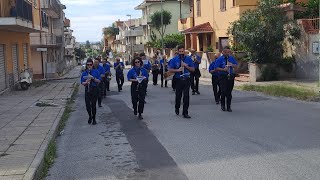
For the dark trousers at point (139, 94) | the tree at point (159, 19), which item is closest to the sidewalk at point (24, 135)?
the dark trousers at point (139, 94)

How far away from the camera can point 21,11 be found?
22.4 meters

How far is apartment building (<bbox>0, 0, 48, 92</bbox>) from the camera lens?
20609 mm

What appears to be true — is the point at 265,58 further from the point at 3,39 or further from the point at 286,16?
the point at 3,39

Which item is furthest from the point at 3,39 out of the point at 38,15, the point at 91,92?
the point at 91,92

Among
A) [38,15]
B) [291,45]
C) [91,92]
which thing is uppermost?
A: [38,15]

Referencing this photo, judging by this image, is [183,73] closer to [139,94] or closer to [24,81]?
[139,94]

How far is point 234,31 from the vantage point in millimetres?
23547

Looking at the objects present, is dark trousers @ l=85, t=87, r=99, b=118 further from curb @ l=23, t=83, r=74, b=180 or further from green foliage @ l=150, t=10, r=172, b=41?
green foliage @ l=150, t=10, r=172, b=41

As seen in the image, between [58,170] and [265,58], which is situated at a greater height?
[265,58]

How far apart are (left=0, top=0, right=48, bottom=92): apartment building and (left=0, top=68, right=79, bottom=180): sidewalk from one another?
5389 millimetres

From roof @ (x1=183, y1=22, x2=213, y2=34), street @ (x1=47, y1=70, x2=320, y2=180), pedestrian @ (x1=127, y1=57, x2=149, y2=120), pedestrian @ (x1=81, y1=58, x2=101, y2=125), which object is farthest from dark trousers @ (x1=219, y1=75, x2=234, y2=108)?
roof @ (x1=183, y1=22, x2=213, y2=34)

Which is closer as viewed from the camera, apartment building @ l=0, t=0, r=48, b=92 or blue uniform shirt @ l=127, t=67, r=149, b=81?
blue uniform shirt @ l=127, t=67, r=149, b=81

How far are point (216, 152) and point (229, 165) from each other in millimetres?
901

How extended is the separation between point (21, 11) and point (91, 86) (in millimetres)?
11835
